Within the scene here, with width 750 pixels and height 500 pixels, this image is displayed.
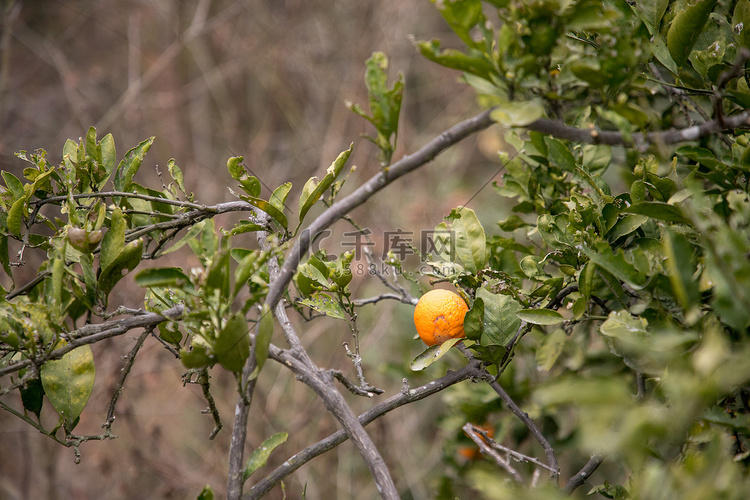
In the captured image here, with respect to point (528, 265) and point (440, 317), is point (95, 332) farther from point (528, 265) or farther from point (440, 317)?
point (528, 265)

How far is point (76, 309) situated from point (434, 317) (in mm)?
629

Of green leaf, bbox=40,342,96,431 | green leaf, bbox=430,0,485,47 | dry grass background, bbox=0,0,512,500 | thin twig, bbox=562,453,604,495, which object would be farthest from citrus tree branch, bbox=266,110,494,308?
dry grass background, bbox=0,0,512,500

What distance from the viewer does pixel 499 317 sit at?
87cm

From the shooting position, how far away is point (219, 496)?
2504 millimetres

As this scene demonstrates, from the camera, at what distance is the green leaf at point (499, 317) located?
0.87 m

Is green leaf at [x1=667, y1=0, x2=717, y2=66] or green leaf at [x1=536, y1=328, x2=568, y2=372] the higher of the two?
green leaf at [x1=667, y1=0, x2=717, y2=66]

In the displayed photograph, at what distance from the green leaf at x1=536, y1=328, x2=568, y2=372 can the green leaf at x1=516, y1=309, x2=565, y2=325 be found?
368 millimetres

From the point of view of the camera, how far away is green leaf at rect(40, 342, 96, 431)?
2.70 feet

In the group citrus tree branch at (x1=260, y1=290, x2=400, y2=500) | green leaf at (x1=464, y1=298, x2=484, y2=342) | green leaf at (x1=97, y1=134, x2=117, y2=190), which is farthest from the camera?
green leaf at (x1=97, y1=134, x2=117, y2=190)

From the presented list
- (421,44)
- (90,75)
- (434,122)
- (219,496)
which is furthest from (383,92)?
(90,75)

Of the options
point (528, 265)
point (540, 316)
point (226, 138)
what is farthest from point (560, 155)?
point (226, 138)

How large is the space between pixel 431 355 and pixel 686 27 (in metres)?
0.66

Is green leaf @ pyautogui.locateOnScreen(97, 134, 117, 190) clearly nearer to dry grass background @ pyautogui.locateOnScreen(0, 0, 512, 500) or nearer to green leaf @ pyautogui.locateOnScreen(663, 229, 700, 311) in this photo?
green leaf @ pyautogui.locateOnScreen(663, 229, 700, 311)

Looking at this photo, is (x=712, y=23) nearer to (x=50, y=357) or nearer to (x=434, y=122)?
(x=50, y=357)
